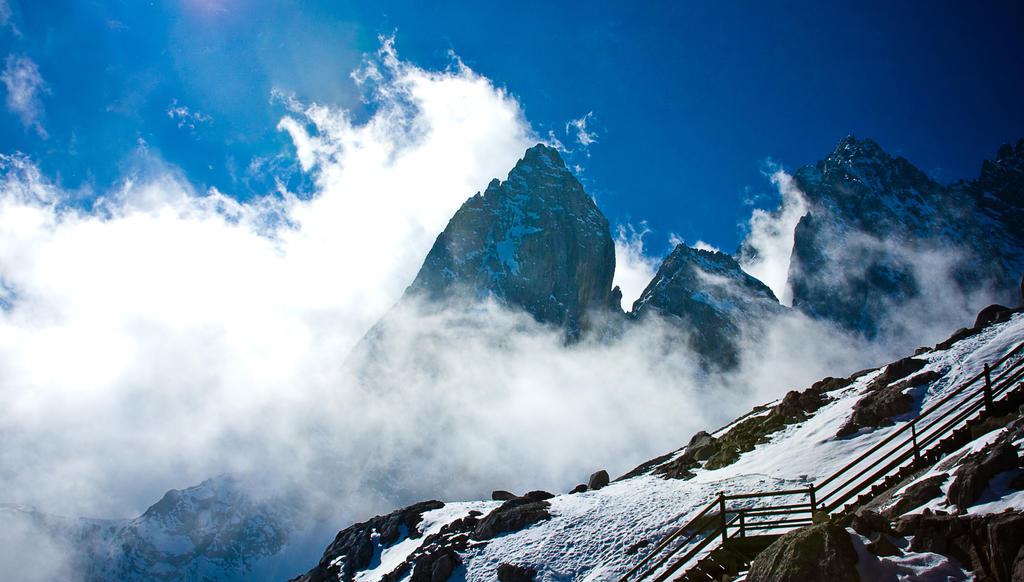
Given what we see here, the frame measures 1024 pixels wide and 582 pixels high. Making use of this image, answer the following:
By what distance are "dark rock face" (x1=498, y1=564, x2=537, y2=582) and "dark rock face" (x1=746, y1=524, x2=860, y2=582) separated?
666 inches

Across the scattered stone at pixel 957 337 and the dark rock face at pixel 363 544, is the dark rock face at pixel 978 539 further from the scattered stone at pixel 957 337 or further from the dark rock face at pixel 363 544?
the scattered stone at pixel 957 337

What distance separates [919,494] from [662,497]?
18.5 metres

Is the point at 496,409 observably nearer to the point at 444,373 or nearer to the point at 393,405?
the point at 444,373

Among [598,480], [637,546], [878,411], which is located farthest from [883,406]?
[598,480]

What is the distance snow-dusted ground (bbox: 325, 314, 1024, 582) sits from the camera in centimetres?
2756

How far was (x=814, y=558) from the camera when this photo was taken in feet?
39.1

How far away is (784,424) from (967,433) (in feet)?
83.2

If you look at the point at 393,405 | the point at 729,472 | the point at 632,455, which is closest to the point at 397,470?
the point at 393,405

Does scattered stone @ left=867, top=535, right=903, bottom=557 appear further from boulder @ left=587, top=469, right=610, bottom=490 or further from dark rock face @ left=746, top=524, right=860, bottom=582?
boulder @ left=587, top=469, right=610, bottom=490

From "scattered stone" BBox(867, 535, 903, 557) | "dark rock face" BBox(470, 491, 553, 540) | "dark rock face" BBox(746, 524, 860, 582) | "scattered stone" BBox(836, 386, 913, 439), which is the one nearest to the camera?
"dark rock face" BBox(746, 524, 860, 582)

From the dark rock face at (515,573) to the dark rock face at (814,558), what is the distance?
16925 millimetres

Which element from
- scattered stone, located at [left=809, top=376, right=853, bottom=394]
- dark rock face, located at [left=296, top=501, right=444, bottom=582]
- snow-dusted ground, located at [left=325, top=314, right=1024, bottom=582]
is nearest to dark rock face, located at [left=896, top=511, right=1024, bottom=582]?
snow-dusted ground, located at [left=325, top=314, right=1024, bottom=582]

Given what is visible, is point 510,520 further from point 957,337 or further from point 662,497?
point 957,337

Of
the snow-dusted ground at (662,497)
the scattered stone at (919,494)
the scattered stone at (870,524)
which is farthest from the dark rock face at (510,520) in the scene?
the scattered stone at (870,524)
